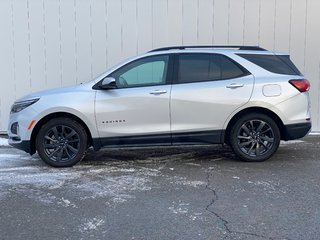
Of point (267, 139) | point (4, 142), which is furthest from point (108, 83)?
point (4, 142)

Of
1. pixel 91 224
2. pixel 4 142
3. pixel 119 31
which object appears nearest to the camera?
pixel 91 224

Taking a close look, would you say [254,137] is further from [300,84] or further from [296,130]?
[300,84]

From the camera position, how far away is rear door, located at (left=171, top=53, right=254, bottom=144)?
7.00 metres

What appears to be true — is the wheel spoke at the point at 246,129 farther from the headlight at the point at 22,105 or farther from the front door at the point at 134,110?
the headlight at the point at 22,105

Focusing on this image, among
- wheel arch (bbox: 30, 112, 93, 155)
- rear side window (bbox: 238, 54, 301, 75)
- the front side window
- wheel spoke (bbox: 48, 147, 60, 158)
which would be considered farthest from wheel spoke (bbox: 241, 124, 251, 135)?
wheel spoke (bbox: 48, 147, 60, 158)

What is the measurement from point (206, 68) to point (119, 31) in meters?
3.30

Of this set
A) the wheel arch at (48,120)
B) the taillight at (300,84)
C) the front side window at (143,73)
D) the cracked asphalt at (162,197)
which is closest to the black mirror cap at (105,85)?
the front side window at (143,73)

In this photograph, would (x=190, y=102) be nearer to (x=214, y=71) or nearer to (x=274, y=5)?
(x=214, y=71)

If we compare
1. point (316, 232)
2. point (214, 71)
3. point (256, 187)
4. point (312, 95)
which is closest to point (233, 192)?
point (256, 187)

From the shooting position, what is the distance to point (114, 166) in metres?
7.25

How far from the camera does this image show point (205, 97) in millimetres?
7000

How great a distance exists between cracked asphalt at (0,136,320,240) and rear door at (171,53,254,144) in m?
0.58

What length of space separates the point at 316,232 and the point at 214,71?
338 centimetres

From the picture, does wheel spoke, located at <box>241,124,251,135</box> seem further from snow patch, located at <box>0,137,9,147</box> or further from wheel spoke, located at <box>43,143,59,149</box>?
snow patch, located at <box>0,137,9,147</box>
